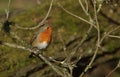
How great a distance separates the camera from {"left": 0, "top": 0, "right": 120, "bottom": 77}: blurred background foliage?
9086 millimetres

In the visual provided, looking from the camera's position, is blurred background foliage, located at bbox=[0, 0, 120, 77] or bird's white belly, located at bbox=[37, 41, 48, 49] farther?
blurred background foliage, located at bbox=[0, 0, 120, 77]

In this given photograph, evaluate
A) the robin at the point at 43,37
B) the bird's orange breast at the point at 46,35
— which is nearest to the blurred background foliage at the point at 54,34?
the robin at the point at 43,37

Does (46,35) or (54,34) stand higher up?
(46,35)

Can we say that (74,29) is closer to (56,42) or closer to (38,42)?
(56,42)

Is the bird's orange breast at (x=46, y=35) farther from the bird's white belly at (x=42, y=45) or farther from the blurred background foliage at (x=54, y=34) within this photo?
the blurred background foliage at (x=54, y=34)

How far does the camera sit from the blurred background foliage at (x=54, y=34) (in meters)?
9.09

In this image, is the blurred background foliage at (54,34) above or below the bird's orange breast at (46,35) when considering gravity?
below

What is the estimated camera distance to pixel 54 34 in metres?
9.62

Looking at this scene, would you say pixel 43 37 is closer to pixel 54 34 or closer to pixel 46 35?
pixel 46 35

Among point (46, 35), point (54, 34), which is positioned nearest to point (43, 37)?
point (46, 35)

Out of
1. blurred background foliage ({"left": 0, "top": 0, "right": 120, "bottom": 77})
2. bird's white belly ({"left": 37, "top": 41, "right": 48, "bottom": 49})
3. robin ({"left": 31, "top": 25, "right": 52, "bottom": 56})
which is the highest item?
robin ({"left": 31, "top": 25, "right": 52, "bottom": 56})

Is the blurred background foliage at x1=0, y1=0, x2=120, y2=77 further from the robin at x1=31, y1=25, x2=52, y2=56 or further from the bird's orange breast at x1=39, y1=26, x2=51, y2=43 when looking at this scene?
the bird's orange breast at x1=39, y1=26, x2=51, y2=43

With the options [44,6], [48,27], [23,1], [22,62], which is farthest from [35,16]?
[23,1]

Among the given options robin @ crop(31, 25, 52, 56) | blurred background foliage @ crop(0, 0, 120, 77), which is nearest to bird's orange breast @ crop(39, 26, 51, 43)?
robin @ crop(31, 25, 52, 56)
